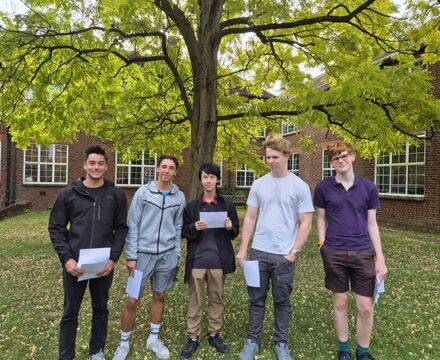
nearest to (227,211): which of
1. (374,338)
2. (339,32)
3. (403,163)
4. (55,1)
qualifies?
(374,338)

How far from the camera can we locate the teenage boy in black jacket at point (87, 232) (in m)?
2.96

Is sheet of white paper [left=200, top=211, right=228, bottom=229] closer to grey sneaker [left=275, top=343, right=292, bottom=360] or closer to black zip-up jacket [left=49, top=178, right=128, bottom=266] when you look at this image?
black zip-up jacket [left=49, top=178, right=128, bottom=266]

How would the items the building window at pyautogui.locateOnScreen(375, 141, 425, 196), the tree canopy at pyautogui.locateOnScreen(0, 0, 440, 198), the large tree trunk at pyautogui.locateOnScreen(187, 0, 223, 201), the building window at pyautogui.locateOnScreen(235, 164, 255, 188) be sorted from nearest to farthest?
1. the tree canopy at pyautogui.locateOnScreen(0, 0, 440, 198)
2. the large tree trunk at pyautogui.locateOnScreen(187, 0, 223, 201)
3. the building window at pyautogui.locateOnScreen(375, 141, 425, 196)
4. the building window at pyautogui.locateOnScreen(235, 164, 255, 188)

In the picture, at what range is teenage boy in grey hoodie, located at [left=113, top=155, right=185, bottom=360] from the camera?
3.28m

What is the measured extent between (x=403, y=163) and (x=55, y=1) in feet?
42.5

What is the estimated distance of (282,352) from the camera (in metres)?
3.21

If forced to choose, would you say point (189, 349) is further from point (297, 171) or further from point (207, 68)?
point (297, 171)

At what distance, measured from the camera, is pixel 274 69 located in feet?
30.4

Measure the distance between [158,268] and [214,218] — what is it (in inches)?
29.6

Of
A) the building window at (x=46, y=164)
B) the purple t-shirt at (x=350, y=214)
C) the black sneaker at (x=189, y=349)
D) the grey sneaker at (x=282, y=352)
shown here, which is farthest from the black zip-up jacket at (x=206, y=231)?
the building window at (x=46, y=164)

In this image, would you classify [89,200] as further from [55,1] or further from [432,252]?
[432,252]

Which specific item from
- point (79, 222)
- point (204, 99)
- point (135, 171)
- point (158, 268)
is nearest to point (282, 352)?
point (158, 268)

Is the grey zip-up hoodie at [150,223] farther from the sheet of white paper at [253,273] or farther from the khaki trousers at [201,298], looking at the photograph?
the sheet of white paper at [253,273]

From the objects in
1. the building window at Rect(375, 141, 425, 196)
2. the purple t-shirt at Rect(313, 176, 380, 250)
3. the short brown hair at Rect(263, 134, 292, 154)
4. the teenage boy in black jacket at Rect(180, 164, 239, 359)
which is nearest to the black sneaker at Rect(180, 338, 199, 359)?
the teenage boy in black jacket at Rect(180, 164, 239, 359)
